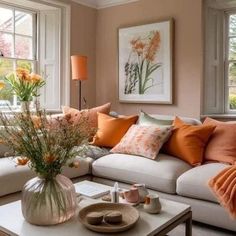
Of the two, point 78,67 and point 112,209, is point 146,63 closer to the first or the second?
point 78,67

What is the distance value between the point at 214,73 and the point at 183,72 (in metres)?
0.44

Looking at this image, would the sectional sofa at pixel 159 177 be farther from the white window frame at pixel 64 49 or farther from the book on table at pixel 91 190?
the white window frame at pixel 64 49

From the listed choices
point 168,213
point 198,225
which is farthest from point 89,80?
point 168,213

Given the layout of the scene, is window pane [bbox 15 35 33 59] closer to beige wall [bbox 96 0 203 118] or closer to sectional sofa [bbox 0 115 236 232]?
beige wall [bbox 96 0 203 118]

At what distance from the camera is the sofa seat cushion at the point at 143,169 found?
2.52 meters

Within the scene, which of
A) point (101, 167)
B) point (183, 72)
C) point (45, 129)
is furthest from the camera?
point (183, 72)

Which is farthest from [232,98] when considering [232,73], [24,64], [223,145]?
[24,64]

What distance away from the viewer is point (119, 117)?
11.5ft

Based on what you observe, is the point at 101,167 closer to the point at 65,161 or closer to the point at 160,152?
the point at 160,152

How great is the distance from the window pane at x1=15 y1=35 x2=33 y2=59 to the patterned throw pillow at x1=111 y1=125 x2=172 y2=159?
2.16 metres

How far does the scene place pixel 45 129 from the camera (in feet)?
4.88

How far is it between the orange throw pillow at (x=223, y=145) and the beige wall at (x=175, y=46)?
3.63 ft

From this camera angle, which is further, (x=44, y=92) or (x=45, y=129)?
(x=44, y=92)

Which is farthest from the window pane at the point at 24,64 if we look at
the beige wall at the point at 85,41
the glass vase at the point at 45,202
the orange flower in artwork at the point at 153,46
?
the glass vase at the point at 45,202
